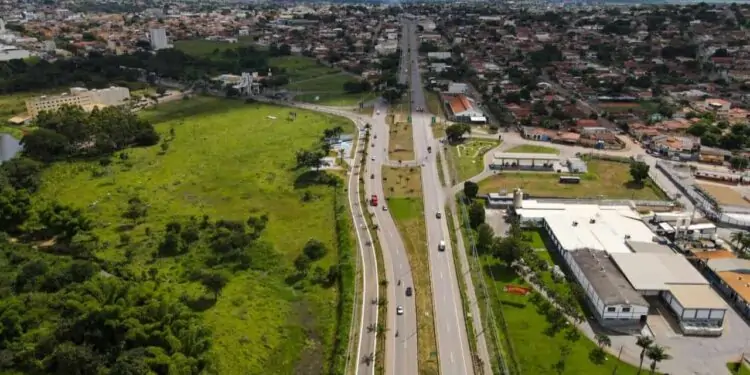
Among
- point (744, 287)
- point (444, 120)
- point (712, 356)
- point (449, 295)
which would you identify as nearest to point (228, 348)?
point (449, 295)

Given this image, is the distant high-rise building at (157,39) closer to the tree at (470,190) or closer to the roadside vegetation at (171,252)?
the roadside vegetation at (171,252)

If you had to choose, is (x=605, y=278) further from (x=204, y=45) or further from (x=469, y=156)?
(x=204, y=45)

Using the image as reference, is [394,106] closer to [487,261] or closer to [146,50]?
[487,261]

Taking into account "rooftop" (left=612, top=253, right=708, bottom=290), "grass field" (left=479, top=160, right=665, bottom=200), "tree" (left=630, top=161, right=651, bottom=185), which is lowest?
"grass field" (left=479, top=160, right=665, bottom=200)

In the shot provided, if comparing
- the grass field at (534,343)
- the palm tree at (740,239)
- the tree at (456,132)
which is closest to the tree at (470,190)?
the grass field at (534,343)

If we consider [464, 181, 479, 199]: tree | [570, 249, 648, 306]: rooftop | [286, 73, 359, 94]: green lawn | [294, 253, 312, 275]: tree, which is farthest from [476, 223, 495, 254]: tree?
[286, 73, 359, 94]: green lawn

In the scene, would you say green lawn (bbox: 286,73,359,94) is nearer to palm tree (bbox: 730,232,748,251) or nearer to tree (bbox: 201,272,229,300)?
tree (bbox: 201,272,229,300)

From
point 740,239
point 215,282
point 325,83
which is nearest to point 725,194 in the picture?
point 740,239
